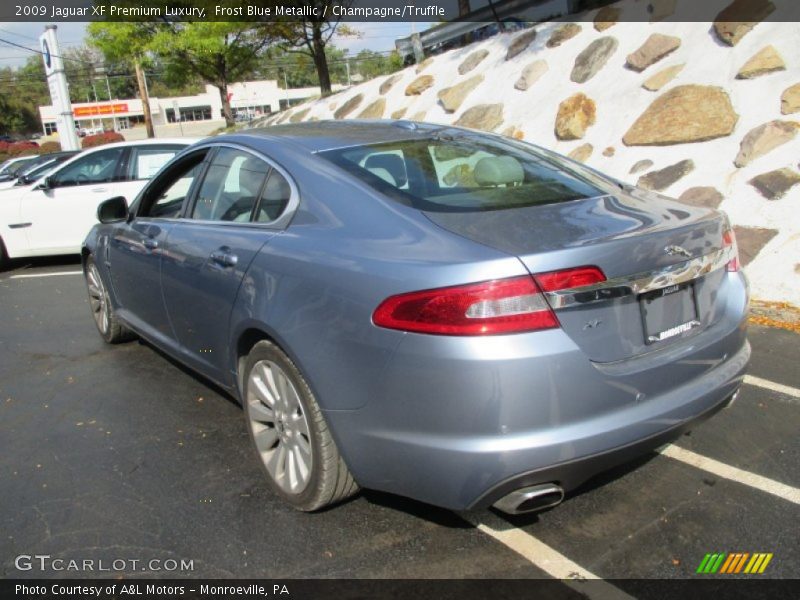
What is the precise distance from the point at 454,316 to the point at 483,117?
27.6 feet

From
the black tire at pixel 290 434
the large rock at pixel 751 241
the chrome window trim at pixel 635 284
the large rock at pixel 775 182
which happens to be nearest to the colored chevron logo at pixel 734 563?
the chrome window trim at pixel 635 284

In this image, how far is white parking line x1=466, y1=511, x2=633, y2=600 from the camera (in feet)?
7.91

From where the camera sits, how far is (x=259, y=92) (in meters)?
84.3

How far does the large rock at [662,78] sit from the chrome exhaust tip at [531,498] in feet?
23.3

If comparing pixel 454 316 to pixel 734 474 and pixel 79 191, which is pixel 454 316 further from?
pixel 79 191

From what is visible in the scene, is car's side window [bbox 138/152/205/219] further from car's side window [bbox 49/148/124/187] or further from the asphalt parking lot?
car's side window [bbox 49/148/124/187]

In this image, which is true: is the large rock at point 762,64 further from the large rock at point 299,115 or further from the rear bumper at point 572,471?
the large rock at point 299,115

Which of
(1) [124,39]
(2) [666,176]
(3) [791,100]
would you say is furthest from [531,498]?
(1) [124,39]

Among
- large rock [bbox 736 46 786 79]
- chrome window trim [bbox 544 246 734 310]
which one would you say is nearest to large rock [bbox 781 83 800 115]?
large rock [bbox 736 46 786 79]

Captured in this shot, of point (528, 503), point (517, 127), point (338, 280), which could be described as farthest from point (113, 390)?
point (517, 127)

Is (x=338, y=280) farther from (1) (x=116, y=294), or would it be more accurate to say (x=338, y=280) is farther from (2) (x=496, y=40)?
(2) (x=496, y=40)

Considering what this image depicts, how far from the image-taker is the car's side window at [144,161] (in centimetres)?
923

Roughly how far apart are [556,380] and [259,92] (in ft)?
288

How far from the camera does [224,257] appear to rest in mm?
3205
